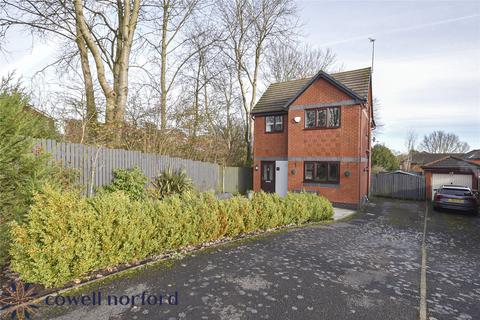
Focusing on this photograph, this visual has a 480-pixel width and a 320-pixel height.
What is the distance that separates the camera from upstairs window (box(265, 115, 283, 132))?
53.4 ft

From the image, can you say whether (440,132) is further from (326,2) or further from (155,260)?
(155,260)

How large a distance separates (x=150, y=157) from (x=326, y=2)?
9830 mm

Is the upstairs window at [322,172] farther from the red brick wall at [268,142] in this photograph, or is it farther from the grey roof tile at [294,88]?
the grey roof tile at [294,88]

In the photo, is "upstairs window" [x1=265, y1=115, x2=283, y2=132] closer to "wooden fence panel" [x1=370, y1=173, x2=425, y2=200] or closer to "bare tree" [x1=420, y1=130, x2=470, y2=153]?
"wooden fence panel" [x1=370, y1=173, x2=425, y2=200]

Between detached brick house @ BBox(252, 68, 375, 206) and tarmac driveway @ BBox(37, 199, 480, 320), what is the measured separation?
21.4 ft

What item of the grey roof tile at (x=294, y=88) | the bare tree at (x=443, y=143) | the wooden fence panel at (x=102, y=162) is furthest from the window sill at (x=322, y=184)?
the bare tree at (x=443, y=143)

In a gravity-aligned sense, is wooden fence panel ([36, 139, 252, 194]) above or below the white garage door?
above

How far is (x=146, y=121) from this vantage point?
12.1 metres

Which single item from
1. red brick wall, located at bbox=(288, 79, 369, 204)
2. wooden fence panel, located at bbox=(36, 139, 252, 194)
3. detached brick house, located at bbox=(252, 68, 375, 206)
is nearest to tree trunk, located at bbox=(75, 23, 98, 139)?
wooden fence panel, located at bbox=(36, 139, 252, 194)

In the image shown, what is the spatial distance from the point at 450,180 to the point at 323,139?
1078 cm

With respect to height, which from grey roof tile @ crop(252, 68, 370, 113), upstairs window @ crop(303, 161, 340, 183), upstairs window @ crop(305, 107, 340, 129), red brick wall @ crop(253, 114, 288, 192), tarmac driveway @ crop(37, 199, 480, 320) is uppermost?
grey roof tile @ crop(252, 68, 370, 113)

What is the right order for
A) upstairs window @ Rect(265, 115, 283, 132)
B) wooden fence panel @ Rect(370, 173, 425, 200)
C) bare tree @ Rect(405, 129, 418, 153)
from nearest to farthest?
1. upstairs window @ Rect(265, 115, 283, 132)
2. wooden fence panel @ Rect(370, 173, 425, 200)
3. bare tree @ Rect(405, 129, 418, 153)

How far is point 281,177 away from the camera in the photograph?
1567cm

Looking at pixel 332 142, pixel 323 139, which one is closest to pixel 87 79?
pixel 323 139
